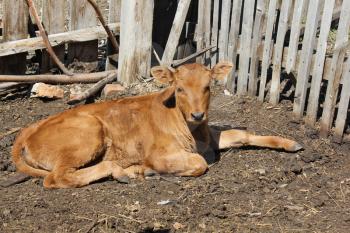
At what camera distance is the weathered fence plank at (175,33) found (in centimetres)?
952

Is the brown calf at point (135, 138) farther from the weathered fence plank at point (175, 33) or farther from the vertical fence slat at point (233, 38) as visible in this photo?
the weathered fence plank at point (175, 33)

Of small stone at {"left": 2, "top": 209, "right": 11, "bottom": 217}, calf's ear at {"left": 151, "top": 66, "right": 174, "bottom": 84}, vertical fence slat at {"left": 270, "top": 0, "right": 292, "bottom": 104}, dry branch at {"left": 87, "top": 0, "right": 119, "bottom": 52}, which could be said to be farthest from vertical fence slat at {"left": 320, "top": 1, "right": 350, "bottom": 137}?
small stone at {"left": 2, "top": 209, "right": 11, "bottom": 217}

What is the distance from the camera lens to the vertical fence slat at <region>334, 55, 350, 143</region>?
25.5 ft

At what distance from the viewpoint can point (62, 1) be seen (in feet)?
31.2

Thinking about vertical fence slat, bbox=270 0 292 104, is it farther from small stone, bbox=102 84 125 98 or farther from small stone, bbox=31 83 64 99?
small stone, bbox=31 83 64 99

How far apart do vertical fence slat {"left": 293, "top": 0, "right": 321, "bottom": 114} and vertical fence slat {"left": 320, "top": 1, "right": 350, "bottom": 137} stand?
37 cm

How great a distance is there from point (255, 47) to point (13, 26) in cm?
343

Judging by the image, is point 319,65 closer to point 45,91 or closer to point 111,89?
point 111,89

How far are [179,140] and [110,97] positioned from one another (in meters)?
2.05

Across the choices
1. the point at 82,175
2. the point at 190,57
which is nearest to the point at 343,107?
the point at 190,57

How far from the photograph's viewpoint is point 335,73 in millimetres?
7918

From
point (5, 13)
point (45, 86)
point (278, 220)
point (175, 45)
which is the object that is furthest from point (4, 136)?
point (278, 220)

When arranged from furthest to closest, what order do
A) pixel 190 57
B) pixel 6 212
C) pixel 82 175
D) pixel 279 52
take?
pixel 190 57 → pixel 279 52 → pixel 82 175 → pixel 6 212

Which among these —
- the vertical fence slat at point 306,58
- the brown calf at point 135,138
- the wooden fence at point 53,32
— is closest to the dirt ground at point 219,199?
the brown calf at point 135,138
